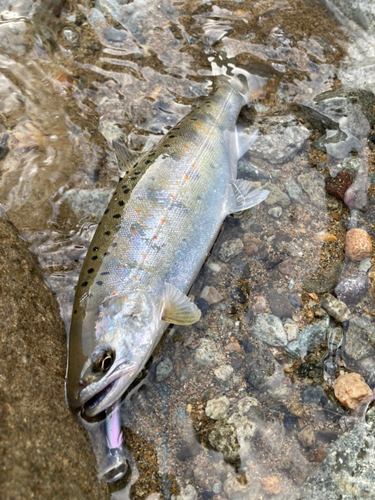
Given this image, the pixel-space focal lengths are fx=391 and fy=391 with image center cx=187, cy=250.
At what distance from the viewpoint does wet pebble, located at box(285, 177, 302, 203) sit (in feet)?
14.4

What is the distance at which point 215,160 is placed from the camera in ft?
13.4

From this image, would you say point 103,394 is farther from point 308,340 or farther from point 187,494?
point 308,340

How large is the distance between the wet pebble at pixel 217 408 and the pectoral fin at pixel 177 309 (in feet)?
2.30

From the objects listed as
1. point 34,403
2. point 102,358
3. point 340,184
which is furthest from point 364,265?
point 34,403

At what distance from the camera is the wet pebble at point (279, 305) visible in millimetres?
3768

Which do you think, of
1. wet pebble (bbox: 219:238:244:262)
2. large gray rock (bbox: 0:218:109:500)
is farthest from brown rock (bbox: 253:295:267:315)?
large gray rock (bbox: 0:218:109:500)

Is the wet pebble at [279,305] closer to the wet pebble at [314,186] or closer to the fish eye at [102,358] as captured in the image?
the wet pebble at [314,186]

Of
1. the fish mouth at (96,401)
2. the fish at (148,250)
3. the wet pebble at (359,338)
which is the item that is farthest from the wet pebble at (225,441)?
the wet pebble at (359,338)

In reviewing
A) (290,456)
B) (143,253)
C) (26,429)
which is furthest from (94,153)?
(290,456)

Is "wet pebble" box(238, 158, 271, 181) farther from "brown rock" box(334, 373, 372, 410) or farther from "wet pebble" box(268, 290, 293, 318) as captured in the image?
"brown rock" box(334, 373, 372, 410)

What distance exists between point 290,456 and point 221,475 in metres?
0.58

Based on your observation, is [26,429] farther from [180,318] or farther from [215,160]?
[215,160]

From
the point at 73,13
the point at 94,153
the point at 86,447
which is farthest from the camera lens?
the point at 73,13

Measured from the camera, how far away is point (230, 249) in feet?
13.4
